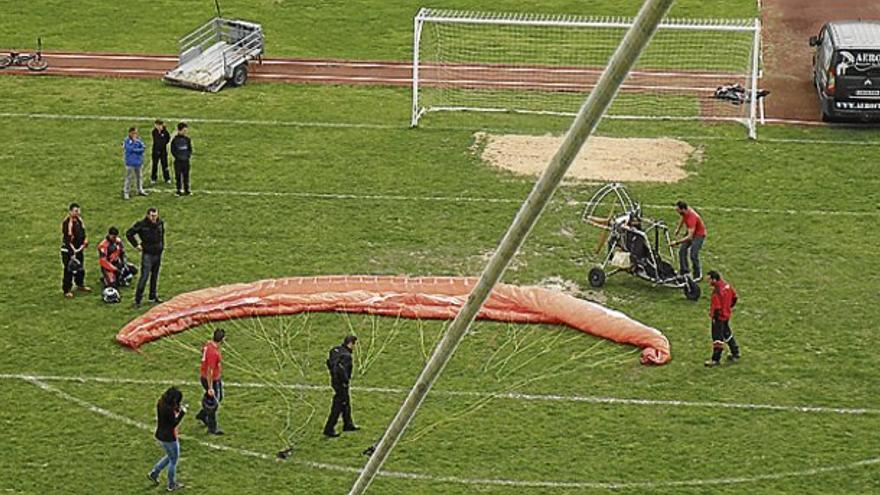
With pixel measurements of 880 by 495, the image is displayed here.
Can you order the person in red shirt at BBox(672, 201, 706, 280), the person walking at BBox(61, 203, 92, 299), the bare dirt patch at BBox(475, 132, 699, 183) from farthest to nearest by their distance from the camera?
the bare dirt patch at BBox(475, 132, 699, 183)
the person walking at BBox(61, 203, 92, 299)
the person in red shirt at BBox(672, 201, 706, 280)

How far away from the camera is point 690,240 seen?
78.4 feet

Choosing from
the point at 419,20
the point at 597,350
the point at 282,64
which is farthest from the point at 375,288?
the point at 282,64

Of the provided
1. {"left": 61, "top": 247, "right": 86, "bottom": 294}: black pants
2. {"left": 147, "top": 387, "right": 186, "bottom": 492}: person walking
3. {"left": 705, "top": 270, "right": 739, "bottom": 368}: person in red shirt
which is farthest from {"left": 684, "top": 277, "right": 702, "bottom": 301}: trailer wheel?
{"left": 61, "top": 247, "right": 86, "bottom": 294}: black pants

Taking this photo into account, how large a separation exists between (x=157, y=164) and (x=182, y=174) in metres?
0.93

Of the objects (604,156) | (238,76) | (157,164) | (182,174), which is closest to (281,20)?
(238,76)

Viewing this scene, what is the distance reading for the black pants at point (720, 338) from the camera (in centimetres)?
2155

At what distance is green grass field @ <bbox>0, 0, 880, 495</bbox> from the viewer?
19.4m

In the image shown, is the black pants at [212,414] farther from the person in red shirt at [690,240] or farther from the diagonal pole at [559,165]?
the diagonal pole at [559,165]

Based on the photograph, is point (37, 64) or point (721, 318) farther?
point (37, 64)

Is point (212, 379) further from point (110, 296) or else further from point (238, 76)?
point (238, 76)

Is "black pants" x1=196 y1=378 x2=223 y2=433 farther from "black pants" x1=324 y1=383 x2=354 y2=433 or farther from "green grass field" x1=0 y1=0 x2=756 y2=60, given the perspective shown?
"green grass field" x1=0 y1=0 x2=756 y2=60

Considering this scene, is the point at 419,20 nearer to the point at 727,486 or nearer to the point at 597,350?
the point at 597,350

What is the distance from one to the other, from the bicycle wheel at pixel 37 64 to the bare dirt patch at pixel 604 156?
10.4 meters

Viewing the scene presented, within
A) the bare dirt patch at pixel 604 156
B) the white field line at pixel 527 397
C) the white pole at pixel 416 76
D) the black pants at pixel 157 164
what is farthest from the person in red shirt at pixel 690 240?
the black pants at pixel 157 164
